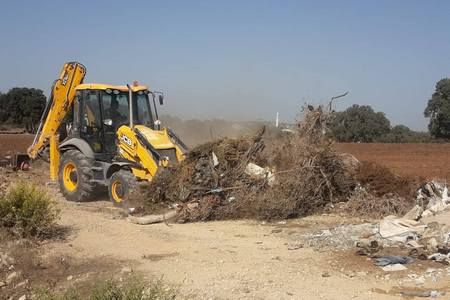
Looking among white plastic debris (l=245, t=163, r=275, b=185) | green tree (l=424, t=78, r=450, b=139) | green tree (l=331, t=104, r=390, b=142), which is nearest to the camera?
white plastic debris (l=245, t=163, r=275, b=185)

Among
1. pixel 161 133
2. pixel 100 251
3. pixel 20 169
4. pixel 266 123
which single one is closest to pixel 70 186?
pixel 161 133

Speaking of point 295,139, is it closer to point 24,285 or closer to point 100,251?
point 100,251

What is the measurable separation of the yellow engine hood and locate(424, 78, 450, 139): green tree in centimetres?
3302

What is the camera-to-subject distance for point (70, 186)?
45.4ft

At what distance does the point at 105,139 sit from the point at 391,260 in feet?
26.3

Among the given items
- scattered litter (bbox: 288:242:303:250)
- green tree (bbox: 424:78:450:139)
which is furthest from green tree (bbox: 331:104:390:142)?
scattered litter (bbox: 288:242:303:250)

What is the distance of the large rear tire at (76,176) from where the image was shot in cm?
1309

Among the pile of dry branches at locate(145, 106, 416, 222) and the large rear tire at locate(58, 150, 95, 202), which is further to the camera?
the large rear tire at locate(58, 150, 95, 202)

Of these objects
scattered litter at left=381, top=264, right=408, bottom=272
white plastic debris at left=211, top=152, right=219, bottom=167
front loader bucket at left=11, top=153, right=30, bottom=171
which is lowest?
scattered litter at left=381, top=264, right=408, bottom=272

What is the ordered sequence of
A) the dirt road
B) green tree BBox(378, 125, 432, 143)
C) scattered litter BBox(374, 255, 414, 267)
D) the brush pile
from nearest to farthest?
the dirt road, scattered litter BBox(374, 255, 414, 267), the brush pile, green tree BBox(378, 125, 432, 143)

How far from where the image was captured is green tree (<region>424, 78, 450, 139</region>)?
41.4m

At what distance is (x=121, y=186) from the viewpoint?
12242 millimetres

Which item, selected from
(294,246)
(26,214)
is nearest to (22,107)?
(26,214)

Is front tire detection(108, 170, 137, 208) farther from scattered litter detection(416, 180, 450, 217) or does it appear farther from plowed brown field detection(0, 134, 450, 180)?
plowed brown field detection(0, 134, 450, 180)
